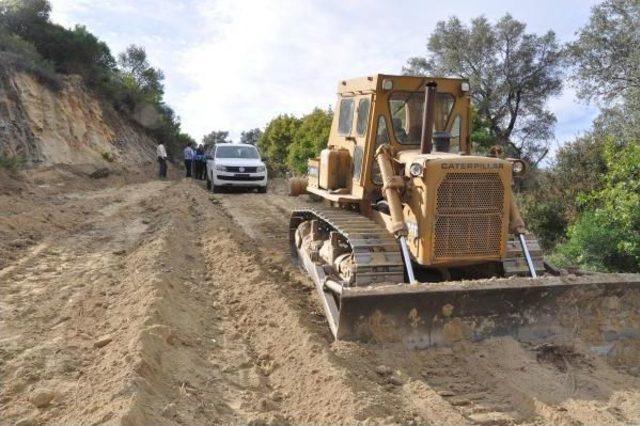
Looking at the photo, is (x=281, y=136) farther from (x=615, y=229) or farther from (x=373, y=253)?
(x=373, y=253)

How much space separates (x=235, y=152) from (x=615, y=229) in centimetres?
1314

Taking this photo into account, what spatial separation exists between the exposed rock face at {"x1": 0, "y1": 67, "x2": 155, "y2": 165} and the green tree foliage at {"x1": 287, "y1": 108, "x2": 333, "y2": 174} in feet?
25.1

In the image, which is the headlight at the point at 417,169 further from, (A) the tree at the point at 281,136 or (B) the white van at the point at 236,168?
(A) the tree at the point at 281,136

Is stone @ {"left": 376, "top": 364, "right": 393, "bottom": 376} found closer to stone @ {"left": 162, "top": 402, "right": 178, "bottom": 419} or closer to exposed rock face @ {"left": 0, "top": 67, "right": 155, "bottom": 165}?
stone @ {"left": 162, "top": 402, "right": 178, "bottom": 419}

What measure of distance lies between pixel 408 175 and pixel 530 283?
1632 millimetres

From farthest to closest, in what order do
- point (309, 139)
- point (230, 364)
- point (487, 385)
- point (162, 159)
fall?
point (309, 139) → point (162, 159) → point (230, 364) → point (487, 385)

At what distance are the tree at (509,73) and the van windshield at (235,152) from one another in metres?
13.2

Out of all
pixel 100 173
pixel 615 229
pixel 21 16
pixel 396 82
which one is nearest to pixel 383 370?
pixel 396 82

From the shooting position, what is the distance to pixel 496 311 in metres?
5.45

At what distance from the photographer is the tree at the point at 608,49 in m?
17.1

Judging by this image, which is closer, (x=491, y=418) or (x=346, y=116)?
(x=491, y=418)

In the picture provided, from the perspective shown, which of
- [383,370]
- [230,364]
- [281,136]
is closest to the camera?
[383,370]

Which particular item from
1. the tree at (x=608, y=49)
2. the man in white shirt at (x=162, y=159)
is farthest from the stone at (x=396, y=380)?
the man in white shirt at (x=162, y=159)

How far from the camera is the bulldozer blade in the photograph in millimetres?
5266
